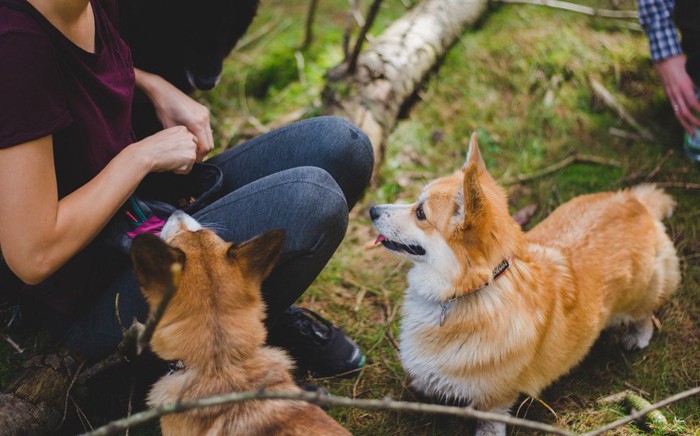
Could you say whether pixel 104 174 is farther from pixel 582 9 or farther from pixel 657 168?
pixel 582 9

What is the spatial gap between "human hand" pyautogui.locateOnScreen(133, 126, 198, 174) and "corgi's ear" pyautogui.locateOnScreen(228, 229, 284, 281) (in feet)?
1.43

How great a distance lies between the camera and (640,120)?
14.9 ft

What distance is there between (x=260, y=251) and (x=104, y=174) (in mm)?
617

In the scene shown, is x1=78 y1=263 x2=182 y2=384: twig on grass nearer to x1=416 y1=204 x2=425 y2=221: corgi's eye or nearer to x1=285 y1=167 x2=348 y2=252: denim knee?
x1=285 y1=167 x2=348 y2=252: denim knee

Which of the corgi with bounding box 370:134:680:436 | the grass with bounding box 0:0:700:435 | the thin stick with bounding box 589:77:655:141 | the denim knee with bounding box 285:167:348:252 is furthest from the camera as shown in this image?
the thin stick with bounding box 589:77:655:141

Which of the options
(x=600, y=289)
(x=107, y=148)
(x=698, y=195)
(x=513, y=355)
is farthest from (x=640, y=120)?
(x=107, y=148)

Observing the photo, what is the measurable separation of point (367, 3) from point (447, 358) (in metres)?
5.43

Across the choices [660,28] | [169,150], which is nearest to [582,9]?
A: [660,28]

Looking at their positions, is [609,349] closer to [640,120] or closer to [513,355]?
[513,355]

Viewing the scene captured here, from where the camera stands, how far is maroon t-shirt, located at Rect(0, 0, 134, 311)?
61.4 inches

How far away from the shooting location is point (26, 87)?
5.15 feet

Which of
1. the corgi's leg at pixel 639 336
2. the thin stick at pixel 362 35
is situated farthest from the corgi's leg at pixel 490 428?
the thin stick at pixel 362 35

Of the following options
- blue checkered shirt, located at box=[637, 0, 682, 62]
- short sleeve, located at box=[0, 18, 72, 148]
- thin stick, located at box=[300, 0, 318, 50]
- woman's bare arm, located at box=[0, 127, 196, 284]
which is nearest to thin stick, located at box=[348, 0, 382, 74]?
thin stick, located at box=[300, 0, 318, 50]

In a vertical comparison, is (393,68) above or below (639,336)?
above
